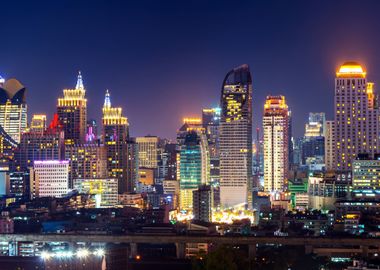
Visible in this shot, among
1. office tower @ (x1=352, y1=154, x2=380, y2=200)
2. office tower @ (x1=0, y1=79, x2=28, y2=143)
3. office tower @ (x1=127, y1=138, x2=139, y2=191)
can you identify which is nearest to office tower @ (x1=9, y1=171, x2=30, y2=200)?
office tower @ (x1=127, y1=138, x2=139, y2=191)

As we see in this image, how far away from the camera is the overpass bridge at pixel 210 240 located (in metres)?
Result: 46.6

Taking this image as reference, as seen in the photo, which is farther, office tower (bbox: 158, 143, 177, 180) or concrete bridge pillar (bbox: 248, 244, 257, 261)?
office tower (bbox: 158, 143, 177, 180)

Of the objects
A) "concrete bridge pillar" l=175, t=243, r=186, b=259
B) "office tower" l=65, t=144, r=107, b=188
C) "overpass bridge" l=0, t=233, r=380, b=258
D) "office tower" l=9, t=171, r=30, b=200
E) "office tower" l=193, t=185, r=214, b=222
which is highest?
"office tower" l=65, t=144, r=107, b=188

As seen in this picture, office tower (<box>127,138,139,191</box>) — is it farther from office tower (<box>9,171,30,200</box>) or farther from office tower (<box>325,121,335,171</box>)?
office tower (<box>325,121,335,171</box>)

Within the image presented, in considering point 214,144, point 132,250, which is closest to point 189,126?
point 214,144

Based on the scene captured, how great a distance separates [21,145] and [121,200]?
408 inches

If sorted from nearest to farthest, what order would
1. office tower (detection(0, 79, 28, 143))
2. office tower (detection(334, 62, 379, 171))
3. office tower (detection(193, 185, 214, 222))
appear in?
office tower (detection(193, 185, 214, 222)) → office tower (detection(334, 62, 379, 171)) → office tower (detection(0, 79, 28, 143))

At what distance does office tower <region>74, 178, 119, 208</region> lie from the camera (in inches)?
2943

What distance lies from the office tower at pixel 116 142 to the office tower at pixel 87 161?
408mm

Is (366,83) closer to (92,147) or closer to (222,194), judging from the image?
(222,194)

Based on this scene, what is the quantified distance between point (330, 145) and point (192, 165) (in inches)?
324

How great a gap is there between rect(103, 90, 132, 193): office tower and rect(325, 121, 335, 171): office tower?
41.4ft

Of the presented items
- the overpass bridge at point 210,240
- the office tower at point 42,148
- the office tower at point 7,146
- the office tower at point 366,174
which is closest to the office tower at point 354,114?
the office tower at point 366,174

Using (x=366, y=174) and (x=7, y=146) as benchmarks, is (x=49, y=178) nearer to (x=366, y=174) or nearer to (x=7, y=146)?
(x=7, y=146)
